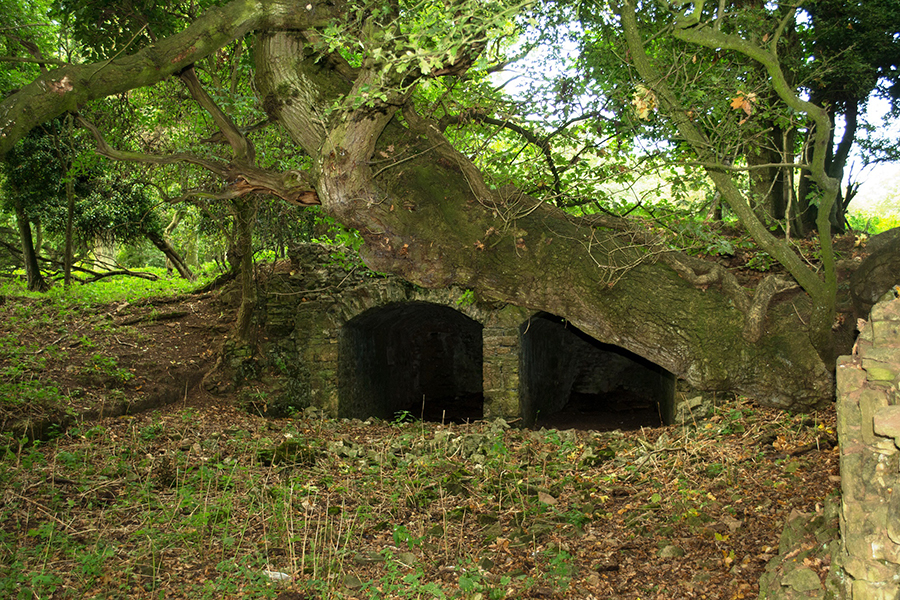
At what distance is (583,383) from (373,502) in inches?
355

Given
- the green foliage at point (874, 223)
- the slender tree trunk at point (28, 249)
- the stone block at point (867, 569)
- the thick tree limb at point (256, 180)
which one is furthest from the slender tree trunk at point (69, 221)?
the green foliage at point (874, 223)

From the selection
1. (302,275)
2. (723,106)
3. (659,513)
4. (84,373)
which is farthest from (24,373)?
(723,106)

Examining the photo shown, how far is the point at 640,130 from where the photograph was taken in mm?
4660

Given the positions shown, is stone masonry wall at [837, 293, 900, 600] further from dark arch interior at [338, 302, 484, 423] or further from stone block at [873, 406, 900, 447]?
dark arch interior at [338, 302, 484, 423]

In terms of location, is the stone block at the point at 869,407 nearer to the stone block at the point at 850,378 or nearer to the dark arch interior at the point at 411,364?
the stone block at the point at 850,378

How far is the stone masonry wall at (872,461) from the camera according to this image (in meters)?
2.17

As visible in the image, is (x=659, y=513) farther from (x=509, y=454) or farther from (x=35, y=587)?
(x=35, y=587)

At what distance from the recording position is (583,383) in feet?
43.0

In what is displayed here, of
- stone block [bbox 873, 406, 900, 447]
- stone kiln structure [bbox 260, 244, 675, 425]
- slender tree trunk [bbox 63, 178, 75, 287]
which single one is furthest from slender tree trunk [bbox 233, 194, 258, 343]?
stone block [bbox 873, 406, 900, 447]

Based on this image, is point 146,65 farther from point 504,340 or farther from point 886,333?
point 504,340

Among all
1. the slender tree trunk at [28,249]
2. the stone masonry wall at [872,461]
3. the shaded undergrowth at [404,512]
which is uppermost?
the slender tree trunk at [28,249]

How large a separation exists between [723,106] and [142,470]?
5280 millimetres

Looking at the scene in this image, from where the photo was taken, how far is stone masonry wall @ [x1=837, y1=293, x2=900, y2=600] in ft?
7.12

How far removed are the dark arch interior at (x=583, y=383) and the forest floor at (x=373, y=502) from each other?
2.98 metres
